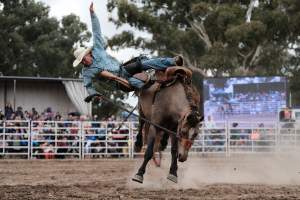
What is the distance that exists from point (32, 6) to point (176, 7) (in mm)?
12866

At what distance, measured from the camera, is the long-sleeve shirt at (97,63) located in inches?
313

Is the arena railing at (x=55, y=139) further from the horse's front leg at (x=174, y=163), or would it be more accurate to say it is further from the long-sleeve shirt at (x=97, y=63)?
the horse's front leg at (x=174, y=163)

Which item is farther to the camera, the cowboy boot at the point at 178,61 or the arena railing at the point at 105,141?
the arena railing at the point at 105,141

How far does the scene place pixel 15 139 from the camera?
17594 millimetres

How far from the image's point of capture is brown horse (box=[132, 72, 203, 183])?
24.5 ft

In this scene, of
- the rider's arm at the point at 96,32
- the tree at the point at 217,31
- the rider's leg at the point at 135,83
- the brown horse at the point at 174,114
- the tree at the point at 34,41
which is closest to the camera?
the brown horse at the point at 174,114

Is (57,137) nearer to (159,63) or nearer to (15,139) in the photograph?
(15,139)

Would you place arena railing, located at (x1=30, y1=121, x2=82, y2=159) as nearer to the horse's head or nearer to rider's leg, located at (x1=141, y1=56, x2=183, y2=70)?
rider's leg, located at (x1=141, y1=56, x2=183, y2=70)

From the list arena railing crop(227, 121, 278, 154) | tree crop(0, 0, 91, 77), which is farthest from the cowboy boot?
tree crop(0, 0, 91, 77)

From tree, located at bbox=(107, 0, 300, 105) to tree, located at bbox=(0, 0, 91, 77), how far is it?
27.6 ft

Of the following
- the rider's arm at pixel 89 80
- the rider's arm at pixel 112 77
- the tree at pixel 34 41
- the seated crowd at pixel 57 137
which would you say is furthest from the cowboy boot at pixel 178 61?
the tree at pixel 34 41

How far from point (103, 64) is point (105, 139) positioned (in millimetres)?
10403

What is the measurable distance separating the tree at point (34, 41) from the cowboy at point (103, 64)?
31378mm

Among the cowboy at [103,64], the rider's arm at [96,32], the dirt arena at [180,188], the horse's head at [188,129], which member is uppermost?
the rider's arm at [96,32]
